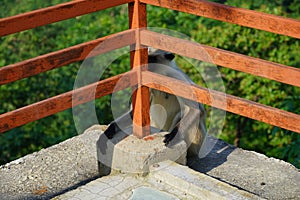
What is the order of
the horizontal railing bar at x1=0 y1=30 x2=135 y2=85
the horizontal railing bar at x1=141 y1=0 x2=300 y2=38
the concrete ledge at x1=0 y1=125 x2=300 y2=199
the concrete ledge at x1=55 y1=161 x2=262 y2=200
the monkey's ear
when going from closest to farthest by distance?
the horizontal railing bar at x1=141 y1=0 x2=300 y2=38 < the horizontal railing bar at x1=0 y1=30 x2=135 y2=85 < the concrete ledge at x1=55 y1=161 x2=262 y2=200 < the concrete ledge at x1=0 y1=125 x2=300 y2=199 < the monkey's ear

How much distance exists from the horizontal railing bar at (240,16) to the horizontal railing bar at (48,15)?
0.29 m

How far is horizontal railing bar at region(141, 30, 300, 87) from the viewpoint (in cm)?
309

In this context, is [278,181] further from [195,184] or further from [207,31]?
[207,31]

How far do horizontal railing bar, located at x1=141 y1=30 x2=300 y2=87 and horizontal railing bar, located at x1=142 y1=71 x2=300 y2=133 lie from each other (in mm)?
159

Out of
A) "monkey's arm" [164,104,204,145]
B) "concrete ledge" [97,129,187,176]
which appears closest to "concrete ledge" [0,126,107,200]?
"concrete ledge" [97,129,187,176]

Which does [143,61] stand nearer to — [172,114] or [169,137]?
[169,137]

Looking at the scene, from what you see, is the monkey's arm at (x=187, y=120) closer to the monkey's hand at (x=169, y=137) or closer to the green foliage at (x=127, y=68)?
the monkey's hand at (x=169, y=137)

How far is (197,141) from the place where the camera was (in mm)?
4188

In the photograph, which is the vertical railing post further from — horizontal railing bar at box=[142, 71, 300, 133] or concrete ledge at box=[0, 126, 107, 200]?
concrete ledge at box=[0, 126, 107, 200]

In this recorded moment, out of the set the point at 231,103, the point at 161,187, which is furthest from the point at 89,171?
the point at 231,103

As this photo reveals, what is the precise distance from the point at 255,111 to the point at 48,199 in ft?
3.89

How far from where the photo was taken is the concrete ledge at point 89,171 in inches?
145

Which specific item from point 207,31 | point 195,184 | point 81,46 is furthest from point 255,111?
point 207,31

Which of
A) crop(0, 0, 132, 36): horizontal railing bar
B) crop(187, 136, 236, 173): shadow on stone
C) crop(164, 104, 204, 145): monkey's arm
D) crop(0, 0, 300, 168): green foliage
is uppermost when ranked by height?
crop(0, 0, 132, 36): horizontal railing bar
